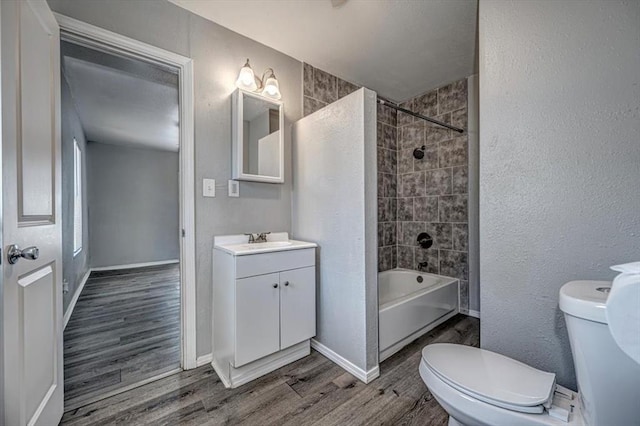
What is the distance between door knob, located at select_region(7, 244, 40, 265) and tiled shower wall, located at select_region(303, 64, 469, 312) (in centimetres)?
200

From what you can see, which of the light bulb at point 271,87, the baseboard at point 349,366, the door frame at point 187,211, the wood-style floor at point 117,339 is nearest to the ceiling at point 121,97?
the door frame at point 187,211

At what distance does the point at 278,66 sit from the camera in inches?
86.8

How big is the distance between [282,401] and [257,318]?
0.46 metres

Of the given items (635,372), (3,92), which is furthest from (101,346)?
(635,372)

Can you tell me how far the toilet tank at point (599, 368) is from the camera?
2.32 feet

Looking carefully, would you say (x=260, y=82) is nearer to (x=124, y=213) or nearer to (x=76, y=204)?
(x=76, y=204)

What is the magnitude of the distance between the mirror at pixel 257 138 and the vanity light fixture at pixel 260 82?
3.0 inches

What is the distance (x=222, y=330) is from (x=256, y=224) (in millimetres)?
A: 770

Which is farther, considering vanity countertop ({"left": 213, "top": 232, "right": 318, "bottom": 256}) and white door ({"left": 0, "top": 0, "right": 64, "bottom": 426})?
vanity countertop ({"left": 213, "top": 232, "right": 318, "bottom": 256})

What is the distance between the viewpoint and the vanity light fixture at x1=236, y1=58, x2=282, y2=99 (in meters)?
1.92

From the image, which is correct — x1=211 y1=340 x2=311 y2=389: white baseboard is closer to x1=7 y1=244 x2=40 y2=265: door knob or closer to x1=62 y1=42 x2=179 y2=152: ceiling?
x1=7 y1=244 x2=40 y2=265: door knob

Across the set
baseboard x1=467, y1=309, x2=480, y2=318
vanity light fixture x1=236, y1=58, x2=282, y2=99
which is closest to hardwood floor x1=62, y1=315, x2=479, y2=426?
baseboard x1=467, y1=309, x2=480, y2=318

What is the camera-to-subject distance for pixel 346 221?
1.74 meters

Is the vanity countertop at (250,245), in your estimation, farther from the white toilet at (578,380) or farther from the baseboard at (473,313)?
the baseboard at (473,313)
